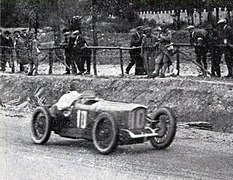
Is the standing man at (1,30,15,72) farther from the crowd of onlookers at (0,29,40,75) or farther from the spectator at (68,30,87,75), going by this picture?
the spectator at (68,30,87,75)

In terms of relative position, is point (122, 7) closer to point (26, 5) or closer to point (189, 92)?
point (26, 5)

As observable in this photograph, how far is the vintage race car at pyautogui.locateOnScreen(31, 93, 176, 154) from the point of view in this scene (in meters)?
10.8

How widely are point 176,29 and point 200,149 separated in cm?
2177

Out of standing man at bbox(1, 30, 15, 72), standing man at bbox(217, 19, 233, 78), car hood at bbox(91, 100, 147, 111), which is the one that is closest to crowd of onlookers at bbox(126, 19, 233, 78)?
standing man at bbox(217, 19, 233, 78)

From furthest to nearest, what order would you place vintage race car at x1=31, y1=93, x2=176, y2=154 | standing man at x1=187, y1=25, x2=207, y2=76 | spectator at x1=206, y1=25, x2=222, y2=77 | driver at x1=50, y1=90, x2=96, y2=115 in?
standing man at x1=187, y1=25, x2=207, y2=76 < spectator at x1=206, y1=25, x2=222, y2=77 < driver at x1=50, y1=90, x2=96, y2=115 < vintage race car at x1=31, y1=93, x2=176, y2=154

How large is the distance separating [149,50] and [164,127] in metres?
8.02

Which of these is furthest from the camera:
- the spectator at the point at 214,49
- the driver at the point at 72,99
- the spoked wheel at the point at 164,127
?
the spectator at the point at 214,49

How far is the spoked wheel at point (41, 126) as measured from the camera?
11867mm

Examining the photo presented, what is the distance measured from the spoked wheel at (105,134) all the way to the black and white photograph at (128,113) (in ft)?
0.06

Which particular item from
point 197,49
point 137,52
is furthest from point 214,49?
point 137,52

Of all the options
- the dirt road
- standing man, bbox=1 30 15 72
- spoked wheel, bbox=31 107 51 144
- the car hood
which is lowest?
the dirt road

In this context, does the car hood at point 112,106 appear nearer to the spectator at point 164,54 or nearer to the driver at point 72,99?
the driver at point 72,99

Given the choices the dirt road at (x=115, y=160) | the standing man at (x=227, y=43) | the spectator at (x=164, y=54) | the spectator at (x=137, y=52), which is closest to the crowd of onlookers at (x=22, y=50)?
the spectator at (x=137, y=52)

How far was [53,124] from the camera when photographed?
12.0 m
